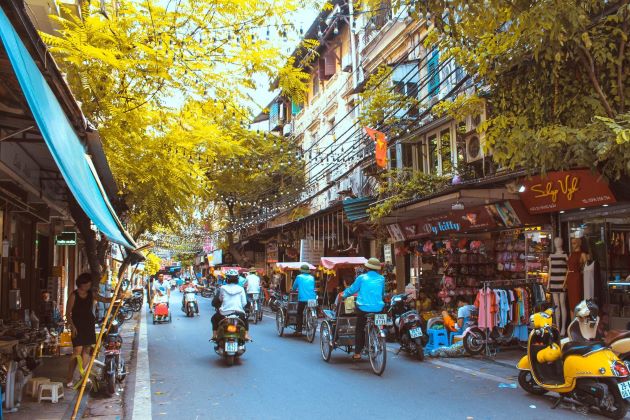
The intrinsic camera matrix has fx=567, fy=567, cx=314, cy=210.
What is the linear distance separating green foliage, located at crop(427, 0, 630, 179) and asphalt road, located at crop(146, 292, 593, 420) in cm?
316

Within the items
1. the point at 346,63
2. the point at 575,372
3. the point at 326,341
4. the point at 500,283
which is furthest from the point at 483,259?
the point at 346,63

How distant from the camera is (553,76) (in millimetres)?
7859

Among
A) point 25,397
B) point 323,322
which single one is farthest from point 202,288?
point 25,397

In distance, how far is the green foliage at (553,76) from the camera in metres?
6.73

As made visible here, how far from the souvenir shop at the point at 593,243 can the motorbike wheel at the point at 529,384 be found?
3.78m

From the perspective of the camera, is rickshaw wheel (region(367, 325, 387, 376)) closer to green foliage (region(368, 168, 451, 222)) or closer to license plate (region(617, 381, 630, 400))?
license plate (region(617, 381, 630, 400))

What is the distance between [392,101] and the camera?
55.4 ft

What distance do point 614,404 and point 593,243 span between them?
580 centimetres

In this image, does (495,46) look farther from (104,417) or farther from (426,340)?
(104,417)

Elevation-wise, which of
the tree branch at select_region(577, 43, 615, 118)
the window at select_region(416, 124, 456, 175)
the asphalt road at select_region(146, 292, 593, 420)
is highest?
the window at select_region(416, 124, 456, 175)

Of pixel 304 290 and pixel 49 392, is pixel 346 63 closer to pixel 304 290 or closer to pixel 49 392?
pixel 304 290

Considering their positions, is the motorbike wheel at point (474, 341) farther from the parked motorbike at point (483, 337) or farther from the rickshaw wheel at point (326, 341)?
the rickshaw wheel at point (326, 341)

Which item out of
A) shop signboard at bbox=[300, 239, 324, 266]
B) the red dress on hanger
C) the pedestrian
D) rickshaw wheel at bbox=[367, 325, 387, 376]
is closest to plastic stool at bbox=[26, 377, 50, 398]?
the pedestrian

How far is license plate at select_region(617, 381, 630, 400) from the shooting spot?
20.6ft
